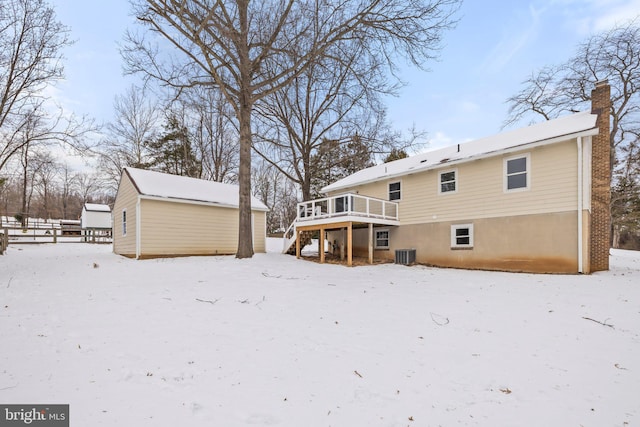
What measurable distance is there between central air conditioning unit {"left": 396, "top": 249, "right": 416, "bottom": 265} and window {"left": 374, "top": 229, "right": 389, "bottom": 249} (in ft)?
6.24

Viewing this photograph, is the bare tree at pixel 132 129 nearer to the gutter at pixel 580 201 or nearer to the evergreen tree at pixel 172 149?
the evergreen tree at pixel 172 149

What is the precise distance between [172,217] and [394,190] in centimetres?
1133

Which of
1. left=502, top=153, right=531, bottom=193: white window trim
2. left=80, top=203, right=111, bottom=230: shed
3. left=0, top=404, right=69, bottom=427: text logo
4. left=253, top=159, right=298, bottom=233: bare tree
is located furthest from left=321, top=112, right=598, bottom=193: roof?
left=80, top=203, right=111, bottom=230: shed

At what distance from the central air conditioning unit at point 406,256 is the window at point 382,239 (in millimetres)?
1902

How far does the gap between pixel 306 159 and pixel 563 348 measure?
20.8m

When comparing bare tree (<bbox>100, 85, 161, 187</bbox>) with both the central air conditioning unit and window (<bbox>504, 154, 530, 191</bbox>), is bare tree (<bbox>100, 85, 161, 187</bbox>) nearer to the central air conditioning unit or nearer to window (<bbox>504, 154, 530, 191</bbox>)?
the central air conditioning unit

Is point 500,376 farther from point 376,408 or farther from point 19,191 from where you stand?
point 19,191

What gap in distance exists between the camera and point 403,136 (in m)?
22.9

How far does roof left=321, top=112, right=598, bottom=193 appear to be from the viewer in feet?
35.2

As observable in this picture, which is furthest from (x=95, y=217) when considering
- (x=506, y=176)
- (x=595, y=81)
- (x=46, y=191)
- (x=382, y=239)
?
(x=595, y=81)

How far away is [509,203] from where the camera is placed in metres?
12.0

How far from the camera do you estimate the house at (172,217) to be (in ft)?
46.9

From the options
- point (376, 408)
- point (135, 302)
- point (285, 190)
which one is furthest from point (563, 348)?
point (285, 190)

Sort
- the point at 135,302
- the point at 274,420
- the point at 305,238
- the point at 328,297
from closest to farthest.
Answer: the point at 274,420 < the point at 135,302 < the point at 328,297 < the point at 305,238
